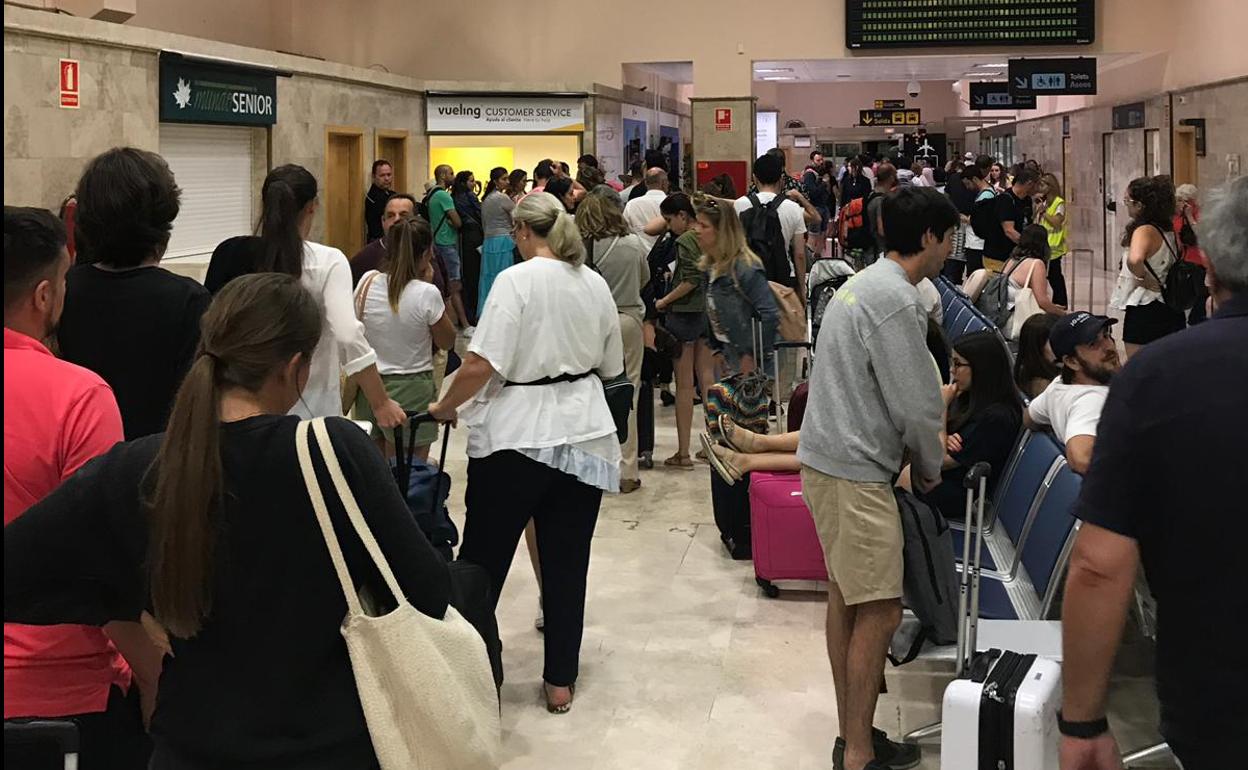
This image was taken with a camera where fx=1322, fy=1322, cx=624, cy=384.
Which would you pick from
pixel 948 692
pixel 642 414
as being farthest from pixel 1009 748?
pixel 642 414

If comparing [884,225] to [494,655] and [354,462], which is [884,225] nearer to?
[494,655]

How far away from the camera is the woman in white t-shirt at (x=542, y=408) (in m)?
3.99

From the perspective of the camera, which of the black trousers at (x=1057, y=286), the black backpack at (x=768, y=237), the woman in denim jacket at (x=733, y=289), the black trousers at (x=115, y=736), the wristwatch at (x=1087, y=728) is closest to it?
the wristwatch at (x=1087, y=728)

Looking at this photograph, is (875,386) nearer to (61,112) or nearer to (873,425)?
(873,425)

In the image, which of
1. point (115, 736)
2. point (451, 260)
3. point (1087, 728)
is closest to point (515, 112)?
point (451, 260)

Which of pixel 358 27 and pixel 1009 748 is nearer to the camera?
pixel 1009 748

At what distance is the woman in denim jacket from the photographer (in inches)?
267

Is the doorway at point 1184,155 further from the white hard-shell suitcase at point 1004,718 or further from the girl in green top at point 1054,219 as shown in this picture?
the white hard-shell suitcase at point 1004,718

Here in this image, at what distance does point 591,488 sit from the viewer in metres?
4.16

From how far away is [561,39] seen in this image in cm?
1742

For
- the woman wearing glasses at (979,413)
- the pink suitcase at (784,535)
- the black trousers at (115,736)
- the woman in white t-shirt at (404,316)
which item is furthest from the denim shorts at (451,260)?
the black trousers at (115,736)

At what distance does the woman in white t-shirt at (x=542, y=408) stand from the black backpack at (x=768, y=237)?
400 centimetres

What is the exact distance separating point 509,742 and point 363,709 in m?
2.16

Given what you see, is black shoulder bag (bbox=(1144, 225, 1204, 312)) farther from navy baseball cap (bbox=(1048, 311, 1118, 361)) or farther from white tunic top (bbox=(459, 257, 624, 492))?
white tunic top (bbox=(459, 257, 624, 492))
